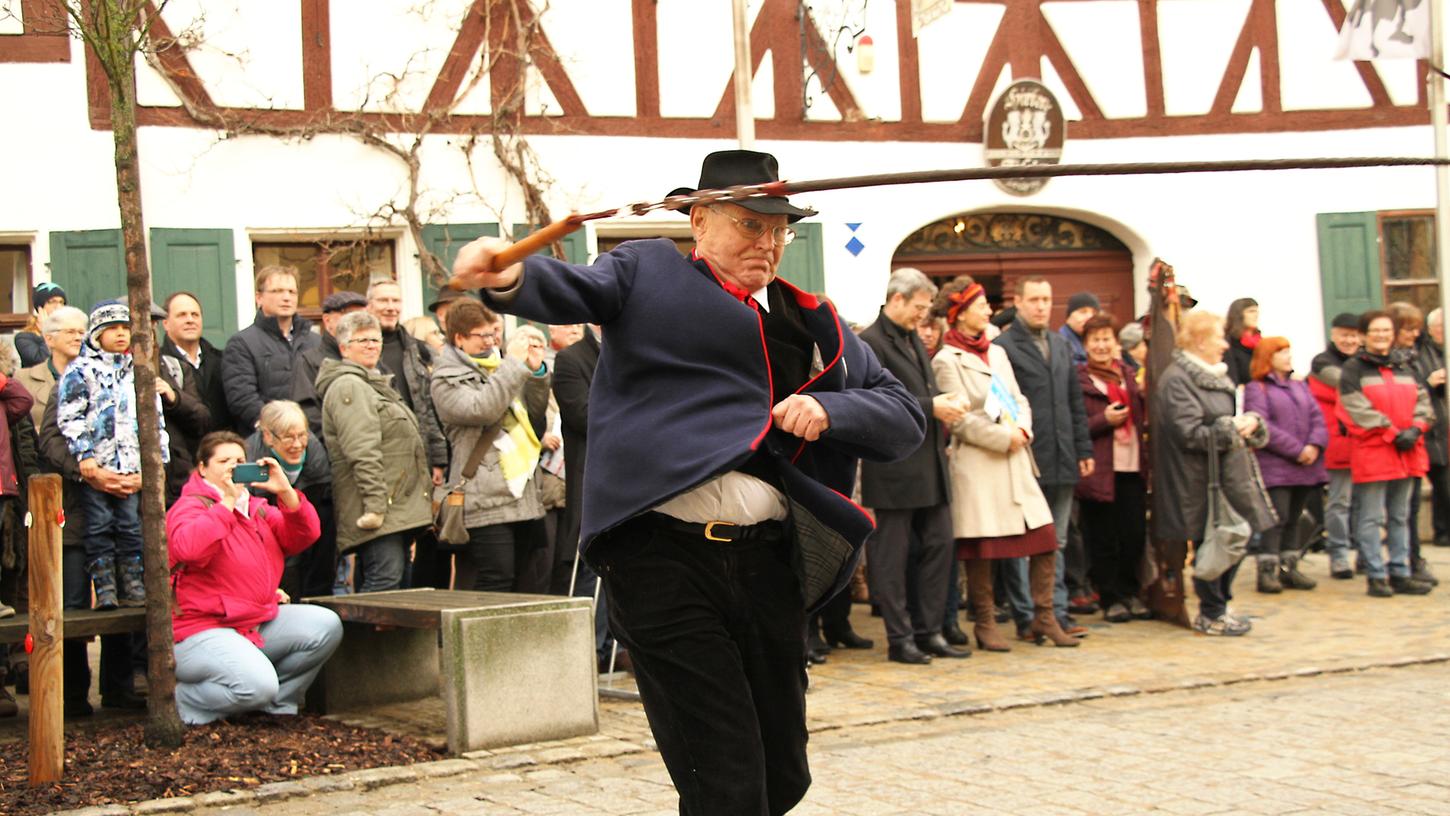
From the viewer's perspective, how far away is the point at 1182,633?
33.6ft

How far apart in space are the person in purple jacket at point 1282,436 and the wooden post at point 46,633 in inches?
311

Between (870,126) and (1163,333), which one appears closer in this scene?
(1163,333)

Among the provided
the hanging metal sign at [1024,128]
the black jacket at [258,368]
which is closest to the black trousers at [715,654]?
the black jacket at [258,368]

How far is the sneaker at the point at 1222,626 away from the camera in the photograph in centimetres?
1013

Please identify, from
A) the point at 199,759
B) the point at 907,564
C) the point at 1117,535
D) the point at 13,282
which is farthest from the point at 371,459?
the point at 13,282

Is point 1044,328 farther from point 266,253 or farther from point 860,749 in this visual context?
point 266,253

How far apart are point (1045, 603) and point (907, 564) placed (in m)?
0.90

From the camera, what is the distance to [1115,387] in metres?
10.7

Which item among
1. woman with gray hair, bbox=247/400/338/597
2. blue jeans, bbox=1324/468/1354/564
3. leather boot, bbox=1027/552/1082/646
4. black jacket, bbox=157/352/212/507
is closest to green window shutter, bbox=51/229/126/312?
woman with gray hair, bbox=247/400/338/597

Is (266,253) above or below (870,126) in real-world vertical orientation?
below

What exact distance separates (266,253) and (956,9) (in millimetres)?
6974

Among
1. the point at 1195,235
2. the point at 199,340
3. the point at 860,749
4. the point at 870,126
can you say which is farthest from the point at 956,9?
the point at 860,749

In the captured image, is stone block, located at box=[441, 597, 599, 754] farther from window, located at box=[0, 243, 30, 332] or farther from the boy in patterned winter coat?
window, located at box=[0, 243, 30, 332]

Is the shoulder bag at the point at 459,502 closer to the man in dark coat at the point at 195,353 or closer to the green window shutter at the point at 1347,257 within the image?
the man in dark coat at the point at 195,353
